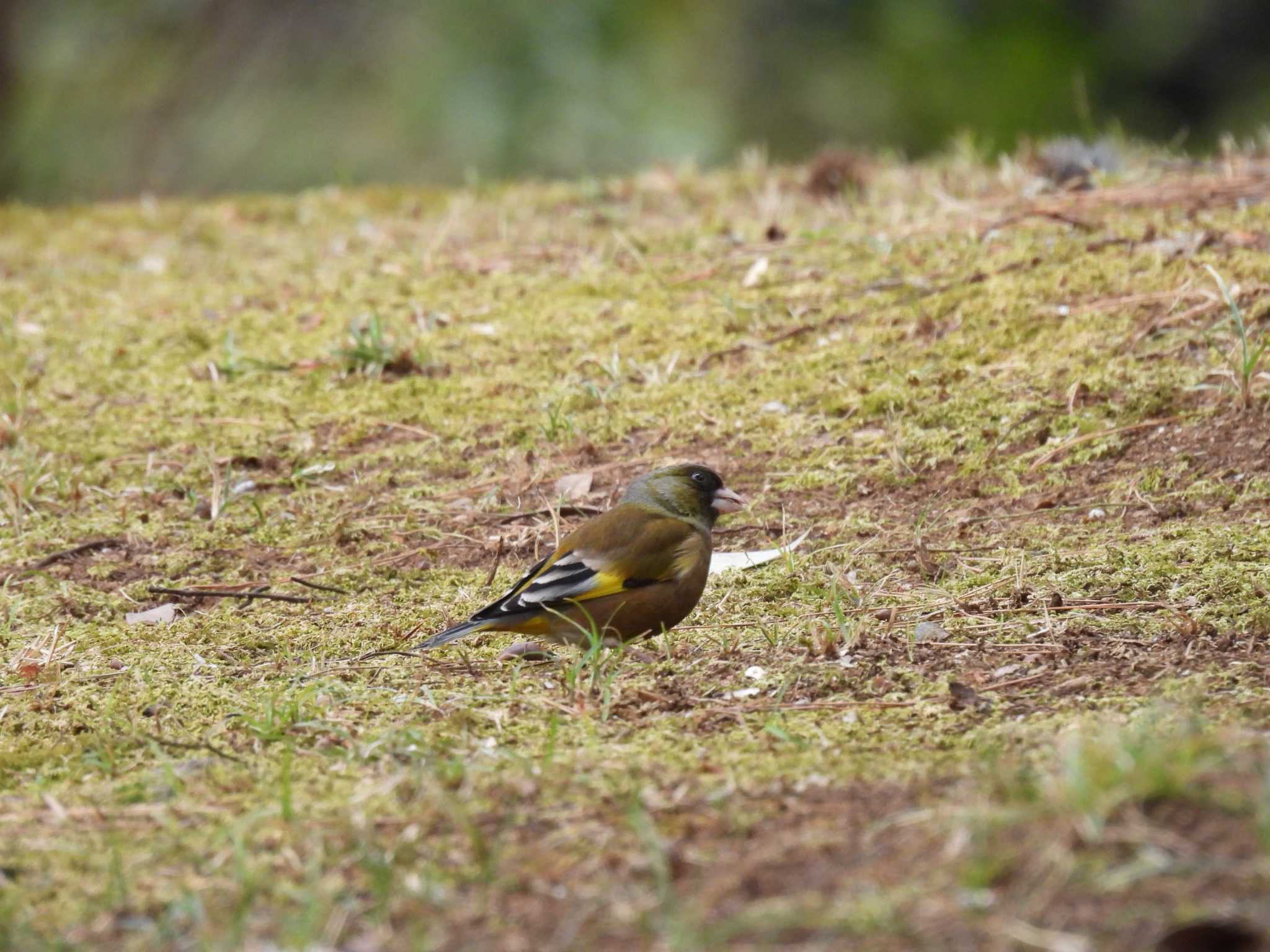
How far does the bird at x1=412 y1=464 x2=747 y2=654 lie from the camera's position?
13.3 feet

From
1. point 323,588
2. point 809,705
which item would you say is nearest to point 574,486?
point 323,588

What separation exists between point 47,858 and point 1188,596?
2.79m

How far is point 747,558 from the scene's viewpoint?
4.72 metres

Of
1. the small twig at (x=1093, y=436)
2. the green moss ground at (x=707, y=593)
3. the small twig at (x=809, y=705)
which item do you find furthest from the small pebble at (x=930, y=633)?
the small twig at (x=1093, y=436)

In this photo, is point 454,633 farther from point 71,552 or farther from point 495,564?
point 71,552

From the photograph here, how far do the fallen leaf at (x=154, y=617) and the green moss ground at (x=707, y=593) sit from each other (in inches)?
1.8

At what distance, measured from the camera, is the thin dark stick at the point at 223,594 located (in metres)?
4.56

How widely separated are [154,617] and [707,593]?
1.65 m

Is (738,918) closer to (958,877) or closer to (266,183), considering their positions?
(958,877)

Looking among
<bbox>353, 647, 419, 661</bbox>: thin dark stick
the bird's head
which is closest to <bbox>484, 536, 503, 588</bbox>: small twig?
the bird's head

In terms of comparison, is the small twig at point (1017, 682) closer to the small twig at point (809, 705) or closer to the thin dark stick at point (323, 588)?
the small twig at point (809, 705)

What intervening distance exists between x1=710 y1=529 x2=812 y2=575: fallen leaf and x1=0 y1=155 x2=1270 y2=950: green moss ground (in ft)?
0.22

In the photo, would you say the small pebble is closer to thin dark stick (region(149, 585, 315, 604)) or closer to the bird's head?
the bird's head

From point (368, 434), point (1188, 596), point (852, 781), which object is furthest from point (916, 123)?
point (852, 781)
